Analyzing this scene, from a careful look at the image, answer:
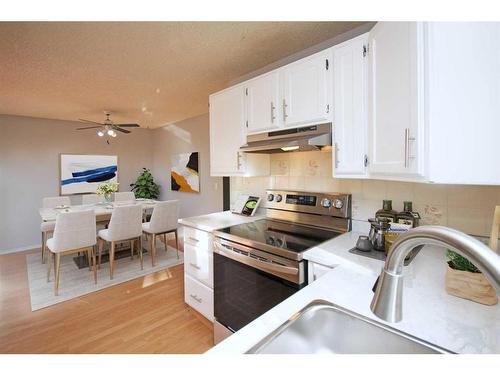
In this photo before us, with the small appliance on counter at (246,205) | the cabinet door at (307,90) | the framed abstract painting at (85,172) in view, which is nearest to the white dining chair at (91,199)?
the framed abstract painting at (85,172)

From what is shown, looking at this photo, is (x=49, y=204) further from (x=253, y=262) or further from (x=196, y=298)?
(x=253, y=262)

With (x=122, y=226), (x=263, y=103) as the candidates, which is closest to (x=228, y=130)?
(x=263, y=103)

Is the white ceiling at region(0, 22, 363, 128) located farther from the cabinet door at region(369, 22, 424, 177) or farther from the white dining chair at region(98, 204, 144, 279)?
the white dining chair at region(98, 204, 144, 279)

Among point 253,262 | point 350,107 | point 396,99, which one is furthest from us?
point 253,262

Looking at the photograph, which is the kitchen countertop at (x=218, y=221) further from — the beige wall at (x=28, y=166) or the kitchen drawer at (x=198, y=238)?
the beige wall at (x=28, y=166)

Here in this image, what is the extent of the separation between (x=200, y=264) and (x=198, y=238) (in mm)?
217

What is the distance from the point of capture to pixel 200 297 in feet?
6.79

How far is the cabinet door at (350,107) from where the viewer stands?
4.48ft

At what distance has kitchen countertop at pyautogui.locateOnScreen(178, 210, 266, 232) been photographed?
1.96 meters

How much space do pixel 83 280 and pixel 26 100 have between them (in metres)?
2.50

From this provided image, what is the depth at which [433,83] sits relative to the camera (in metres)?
0.93

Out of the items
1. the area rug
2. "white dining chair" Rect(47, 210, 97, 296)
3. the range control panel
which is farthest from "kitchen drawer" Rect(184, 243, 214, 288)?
"white dining chair" Rect(47, 210, 97, 296)

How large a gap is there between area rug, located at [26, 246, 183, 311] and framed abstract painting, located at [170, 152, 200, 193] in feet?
4.17
